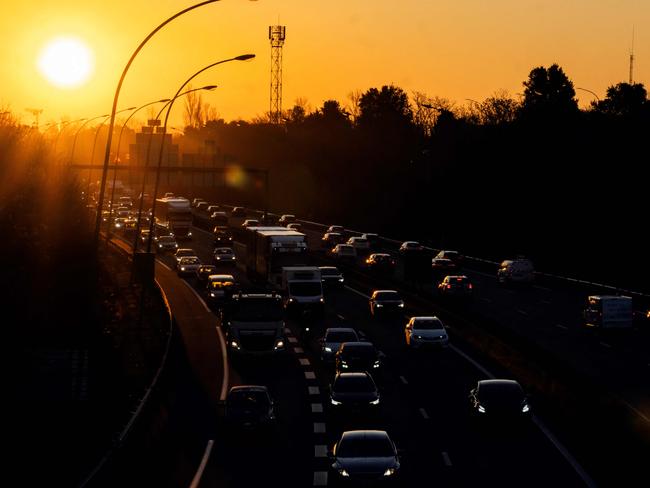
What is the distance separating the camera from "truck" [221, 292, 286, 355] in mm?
46969

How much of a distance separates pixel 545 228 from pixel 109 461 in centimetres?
9475

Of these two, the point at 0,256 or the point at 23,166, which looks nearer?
the point at 0,256

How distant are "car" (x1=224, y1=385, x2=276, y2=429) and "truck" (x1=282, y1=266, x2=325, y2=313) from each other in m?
30.7

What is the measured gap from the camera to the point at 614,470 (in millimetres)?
27641

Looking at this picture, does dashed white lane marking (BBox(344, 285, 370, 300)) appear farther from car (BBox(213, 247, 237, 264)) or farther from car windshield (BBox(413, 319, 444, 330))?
car windshield (BBox(413, 319, 444, 330))

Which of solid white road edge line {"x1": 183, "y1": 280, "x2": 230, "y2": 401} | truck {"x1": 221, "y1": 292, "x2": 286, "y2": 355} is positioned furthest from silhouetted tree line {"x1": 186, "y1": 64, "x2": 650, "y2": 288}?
truck {"x1": 221, "y1": 292, "x2": 286, "y2": 355}

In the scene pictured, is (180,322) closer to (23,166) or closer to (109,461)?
(23,166)

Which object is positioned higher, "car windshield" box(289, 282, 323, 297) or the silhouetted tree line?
the silhouetted tree line

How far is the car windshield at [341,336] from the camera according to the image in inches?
1873

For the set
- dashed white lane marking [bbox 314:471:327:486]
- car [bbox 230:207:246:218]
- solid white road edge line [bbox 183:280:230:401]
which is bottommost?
solid white road edge line [bbox 183:280:230:401]

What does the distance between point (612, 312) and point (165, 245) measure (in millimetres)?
65183

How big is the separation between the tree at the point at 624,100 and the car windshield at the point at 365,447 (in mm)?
129243

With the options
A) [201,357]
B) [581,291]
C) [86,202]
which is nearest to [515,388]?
[201,357]

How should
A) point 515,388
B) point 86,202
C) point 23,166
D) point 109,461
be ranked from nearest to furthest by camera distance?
point 109,461 → point 515,388 → point 23,166 → point 86,202
